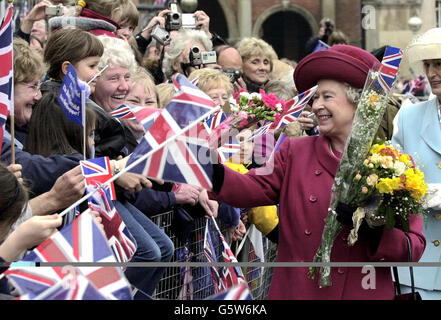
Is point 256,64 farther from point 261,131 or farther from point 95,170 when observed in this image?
point 95,170

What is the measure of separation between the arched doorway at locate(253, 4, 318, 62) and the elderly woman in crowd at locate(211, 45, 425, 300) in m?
34.3

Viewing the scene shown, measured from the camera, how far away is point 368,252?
4332 millimetres

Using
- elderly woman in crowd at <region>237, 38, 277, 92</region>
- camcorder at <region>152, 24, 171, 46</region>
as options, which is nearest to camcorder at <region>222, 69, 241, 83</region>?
elderly woman in crowd at <region>237, 38, 277, 92</region>

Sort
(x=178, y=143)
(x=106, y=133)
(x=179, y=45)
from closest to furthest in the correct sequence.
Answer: (x=178, y=143) < (x=106, y=133) < (x=179, y=45)

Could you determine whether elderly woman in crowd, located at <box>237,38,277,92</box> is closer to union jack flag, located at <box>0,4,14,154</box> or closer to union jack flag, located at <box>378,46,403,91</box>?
union jack flag, located at <box>378,46,403,91</box>

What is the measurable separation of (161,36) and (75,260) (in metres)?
4.80

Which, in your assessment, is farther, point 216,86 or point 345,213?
point 216,86

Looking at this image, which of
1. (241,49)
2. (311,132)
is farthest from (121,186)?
(241,49)

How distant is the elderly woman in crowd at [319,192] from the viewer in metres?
4.33

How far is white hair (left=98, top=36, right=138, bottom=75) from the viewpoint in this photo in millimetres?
5863

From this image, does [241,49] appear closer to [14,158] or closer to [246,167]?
[246,167]

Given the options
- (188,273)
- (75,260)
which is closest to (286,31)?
(188,273)

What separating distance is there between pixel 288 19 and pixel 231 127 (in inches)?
1370

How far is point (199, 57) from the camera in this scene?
24.7 ft
